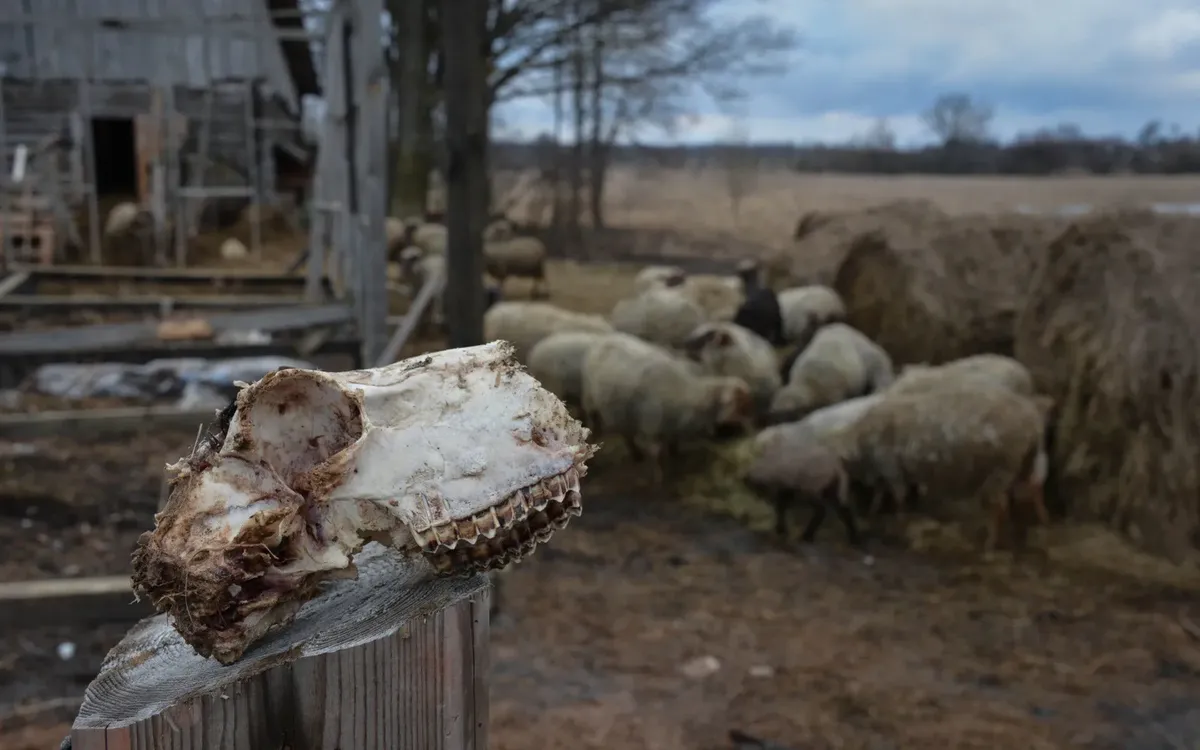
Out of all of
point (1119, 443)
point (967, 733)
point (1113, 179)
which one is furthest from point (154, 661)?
point (1113, 179)

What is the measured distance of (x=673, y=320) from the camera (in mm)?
9719

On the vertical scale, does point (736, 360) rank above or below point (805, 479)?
above

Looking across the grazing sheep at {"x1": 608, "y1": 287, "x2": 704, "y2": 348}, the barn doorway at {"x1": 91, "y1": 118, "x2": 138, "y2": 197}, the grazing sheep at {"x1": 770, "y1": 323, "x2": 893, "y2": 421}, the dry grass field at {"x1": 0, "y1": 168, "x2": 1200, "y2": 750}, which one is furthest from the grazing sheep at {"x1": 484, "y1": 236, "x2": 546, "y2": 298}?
the barn doorway at {"x1": 91, "y1": 118, "x2": 138, "y2": 197}

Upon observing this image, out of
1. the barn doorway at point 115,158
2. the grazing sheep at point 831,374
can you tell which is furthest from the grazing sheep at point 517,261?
the barn doorway at point 115,158

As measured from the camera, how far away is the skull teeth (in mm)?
1460

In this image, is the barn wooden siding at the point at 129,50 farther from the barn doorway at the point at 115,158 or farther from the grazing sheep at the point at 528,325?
the grazing sheep at the point at 528,325

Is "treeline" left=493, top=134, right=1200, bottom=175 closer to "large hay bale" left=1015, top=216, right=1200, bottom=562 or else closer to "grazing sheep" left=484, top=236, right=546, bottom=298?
"large hay bale" left=1015, top=216, right=1200, bottom=562

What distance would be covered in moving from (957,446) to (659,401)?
2253 mm

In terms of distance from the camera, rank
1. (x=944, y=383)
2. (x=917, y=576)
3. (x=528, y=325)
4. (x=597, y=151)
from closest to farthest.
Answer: (x=917, y=576) → (x=944, y=383) → (x=528, y=325) → (x=597, y=151)

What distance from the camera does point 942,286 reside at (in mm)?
8906

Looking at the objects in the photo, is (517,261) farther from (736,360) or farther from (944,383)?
(944,383)

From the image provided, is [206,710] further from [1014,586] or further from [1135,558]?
[1135,558]

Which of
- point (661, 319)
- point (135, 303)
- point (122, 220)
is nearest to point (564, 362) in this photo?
point (661, 319)

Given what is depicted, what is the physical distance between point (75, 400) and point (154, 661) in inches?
285
